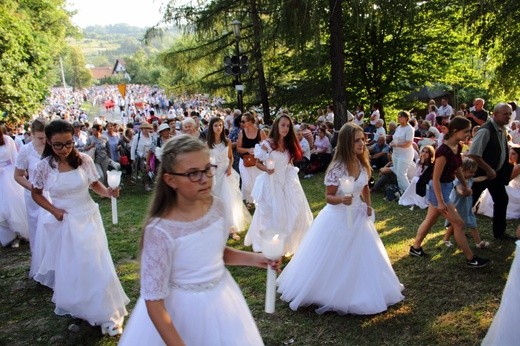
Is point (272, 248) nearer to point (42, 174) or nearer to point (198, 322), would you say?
point (198, 322)

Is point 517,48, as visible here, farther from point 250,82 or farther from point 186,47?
point 186,47

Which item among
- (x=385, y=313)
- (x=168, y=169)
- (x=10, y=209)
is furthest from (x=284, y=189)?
(x=10, y=209)

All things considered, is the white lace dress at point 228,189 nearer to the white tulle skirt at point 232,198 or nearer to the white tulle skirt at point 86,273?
the white tulle skirt at point 232,198

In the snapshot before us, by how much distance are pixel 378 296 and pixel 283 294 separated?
108 cm

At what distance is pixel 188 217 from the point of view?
2320mm

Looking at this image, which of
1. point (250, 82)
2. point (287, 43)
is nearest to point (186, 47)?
point (250, 82)

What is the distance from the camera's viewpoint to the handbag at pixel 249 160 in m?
8.26

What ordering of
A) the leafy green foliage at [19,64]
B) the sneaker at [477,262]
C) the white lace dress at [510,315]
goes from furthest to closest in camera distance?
the leafy green foliage at [19,64] < the sneaker at [477,262] < the white lace dress at [510,315]

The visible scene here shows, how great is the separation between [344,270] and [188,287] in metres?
2.59

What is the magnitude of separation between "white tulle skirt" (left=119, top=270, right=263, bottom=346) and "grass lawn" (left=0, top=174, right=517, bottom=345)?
207 cm

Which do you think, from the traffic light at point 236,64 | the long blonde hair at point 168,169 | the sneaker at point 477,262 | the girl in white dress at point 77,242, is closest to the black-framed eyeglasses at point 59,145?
the girl in white dress at point 77,242

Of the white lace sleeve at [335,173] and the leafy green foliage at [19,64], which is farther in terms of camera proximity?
the leafy green foliage at [19,64]

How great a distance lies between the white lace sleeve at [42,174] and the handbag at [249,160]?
4.37 m

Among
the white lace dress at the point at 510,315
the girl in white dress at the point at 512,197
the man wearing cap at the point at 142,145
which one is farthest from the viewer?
the man wearing cap at the point at 142,145
